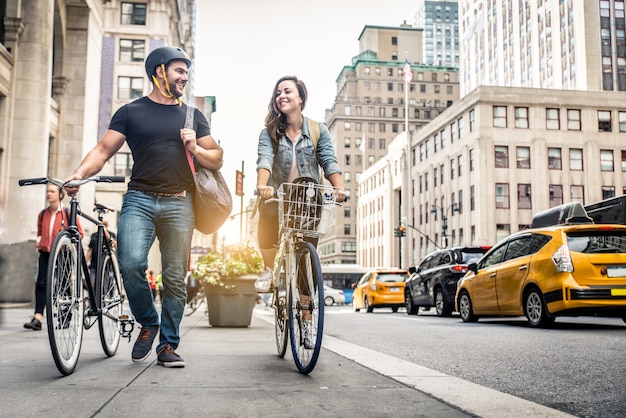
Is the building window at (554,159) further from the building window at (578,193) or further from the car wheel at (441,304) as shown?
A: the car wheel at (441,304)

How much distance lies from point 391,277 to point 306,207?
1944cm

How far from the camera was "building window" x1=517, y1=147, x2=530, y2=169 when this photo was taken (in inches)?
2315

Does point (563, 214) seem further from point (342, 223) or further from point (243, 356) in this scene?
point (342, 223)

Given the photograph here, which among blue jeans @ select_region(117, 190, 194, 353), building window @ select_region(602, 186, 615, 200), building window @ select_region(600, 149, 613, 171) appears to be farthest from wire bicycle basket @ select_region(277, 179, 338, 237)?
building window @ select_region(600, 149, 613, 171)

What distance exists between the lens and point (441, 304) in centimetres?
1702

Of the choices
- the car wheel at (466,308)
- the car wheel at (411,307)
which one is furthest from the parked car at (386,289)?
the car wheel at (466,308)

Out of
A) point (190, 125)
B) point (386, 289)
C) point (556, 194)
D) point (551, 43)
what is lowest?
point (386, 289)

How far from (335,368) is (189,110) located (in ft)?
7.31

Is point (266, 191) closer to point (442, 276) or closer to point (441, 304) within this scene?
point (442, 276)

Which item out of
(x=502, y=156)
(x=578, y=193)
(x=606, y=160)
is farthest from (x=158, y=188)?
(x=606, y=160)

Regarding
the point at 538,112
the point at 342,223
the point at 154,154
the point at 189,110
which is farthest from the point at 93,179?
the point at 342,223

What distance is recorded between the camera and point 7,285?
17.1 m

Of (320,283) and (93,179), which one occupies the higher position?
(93,179)

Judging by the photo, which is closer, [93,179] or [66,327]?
[66,327]
